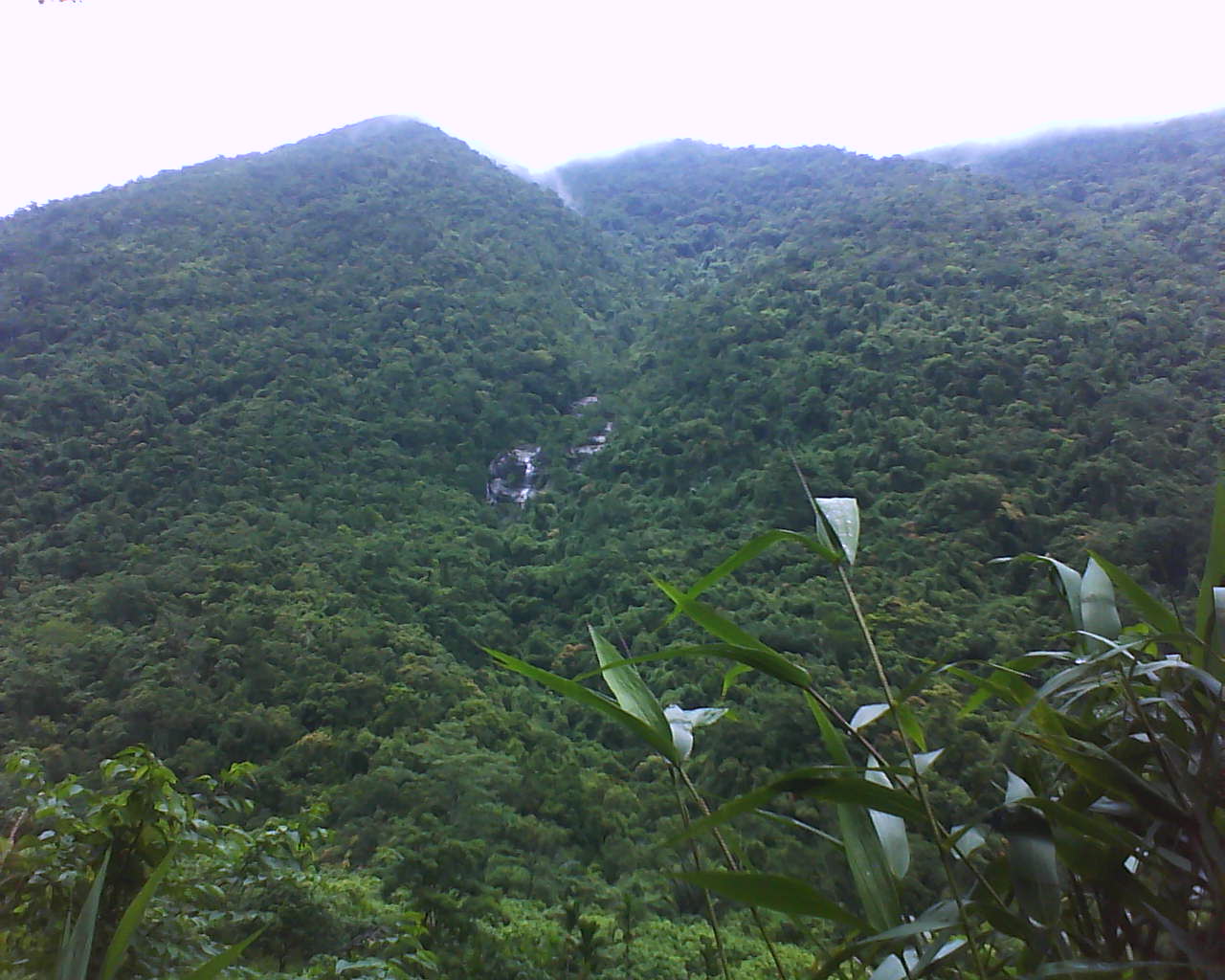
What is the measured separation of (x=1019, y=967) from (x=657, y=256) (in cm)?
2798

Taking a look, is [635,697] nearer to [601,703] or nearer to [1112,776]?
[601,703]

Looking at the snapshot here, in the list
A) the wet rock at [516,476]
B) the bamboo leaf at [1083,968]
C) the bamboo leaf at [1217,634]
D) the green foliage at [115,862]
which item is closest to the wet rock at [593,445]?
the wet rock at [516,476]

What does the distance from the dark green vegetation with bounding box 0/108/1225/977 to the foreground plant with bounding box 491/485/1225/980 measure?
63mm

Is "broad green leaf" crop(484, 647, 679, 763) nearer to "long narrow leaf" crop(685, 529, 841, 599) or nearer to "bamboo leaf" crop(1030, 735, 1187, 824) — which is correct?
"long narrow leaf" crop(685, 529, 841, 599)

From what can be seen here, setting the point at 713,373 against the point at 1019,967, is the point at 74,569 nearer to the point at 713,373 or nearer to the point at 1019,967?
the point at 713,373

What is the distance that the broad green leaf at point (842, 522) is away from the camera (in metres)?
0.58

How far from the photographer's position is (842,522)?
61 centimetres

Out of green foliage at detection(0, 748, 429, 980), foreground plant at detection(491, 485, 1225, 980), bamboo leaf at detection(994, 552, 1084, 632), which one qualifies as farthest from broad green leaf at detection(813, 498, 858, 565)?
green foliage at detection(0, 748, 429, 980)

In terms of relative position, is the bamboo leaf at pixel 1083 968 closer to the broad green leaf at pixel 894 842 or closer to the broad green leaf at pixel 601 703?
the broad green leaf at pixel 894 842

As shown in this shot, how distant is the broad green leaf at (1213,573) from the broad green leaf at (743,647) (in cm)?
30

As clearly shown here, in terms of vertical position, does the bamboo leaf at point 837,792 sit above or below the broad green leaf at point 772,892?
above

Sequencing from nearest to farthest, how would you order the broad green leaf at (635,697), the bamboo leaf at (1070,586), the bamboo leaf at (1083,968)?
1. the bamboo leaf at (1083,968)
2. the broad green leaf at (635,697)
3. the bamboo leaf at (1070,586)

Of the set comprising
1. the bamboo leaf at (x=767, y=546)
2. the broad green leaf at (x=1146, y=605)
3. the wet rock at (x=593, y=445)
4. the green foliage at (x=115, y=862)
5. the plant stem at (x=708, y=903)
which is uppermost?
the bamboo leaf at (x=767, y=546)

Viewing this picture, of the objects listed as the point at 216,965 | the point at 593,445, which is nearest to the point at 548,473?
the point at 593,445
